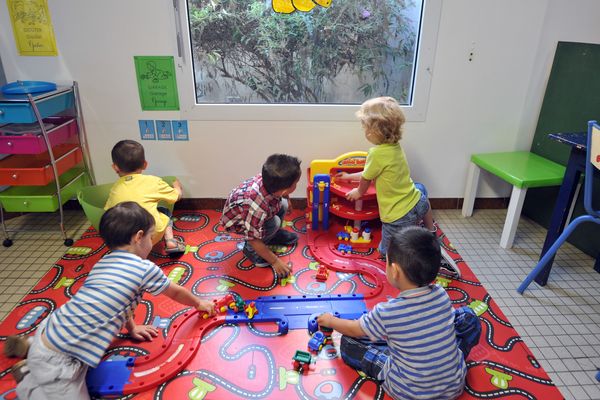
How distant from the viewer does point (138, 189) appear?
2029 millimetres

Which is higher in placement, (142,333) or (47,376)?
(47,376)

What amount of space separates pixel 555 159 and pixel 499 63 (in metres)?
0.66

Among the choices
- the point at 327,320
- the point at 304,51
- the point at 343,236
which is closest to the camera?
the point at 327,320

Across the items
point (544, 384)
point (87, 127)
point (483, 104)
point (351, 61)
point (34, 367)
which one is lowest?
point (544, 384)

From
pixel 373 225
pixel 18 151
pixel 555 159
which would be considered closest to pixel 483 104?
pixel 555 159

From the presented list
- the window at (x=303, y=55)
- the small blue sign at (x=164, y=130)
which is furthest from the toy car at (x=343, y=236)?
the small blue sign at (x=164, y=130)

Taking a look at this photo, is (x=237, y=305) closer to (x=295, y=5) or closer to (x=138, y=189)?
(x=138, y=189)

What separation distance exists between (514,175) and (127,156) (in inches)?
80.2

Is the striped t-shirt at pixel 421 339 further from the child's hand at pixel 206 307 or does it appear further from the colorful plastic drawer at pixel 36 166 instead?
the colorful plastic drawer at pixel 36 166

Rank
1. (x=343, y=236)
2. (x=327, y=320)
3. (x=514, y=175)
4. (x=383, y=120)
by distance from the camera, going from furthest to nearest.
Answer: (x=343, y=236) → (x=514, y=175) → (x=383, y=120) → (x=327, y=320)

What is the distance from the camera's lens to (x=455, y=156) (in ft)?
8.65

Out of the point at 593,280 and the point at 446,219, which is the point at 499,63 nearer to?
the point at 446,219

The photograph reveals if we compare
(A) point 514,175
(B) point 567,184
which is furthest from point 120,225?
(A) point 514,175

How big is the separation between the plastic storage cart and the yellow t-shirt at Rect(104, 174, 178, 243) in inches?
16.6
